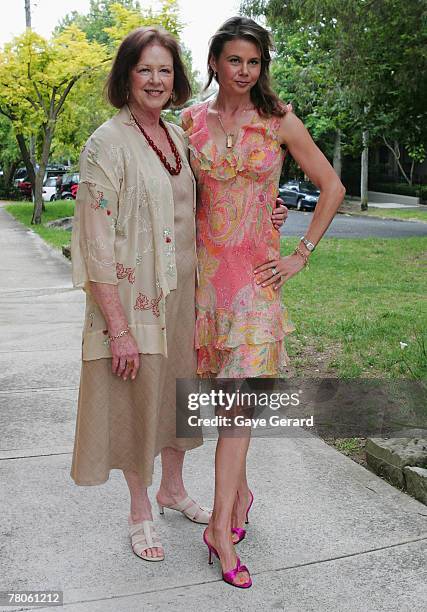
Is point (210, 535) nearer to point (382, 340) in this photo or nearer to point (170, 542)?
point (170, 542)

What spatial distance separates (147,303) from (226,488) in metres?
0.74

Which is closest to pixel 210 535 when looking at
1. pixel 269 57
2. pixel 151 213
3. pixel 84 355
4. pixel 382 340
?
pixel 84 355

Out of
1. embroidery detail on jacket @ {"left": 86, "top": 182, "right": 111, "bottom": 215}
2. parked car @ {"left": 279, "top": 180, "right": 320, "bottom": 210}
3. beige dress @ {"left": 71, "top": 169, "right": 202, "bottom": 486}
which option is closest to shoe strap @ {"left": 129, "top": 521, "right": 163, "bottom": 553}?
beige dress @ {"left": 71, "top": 169, "right": 202, "bottom": 486}

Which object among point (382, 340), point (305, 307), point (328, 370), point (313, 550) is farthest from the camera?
point (305, 307)

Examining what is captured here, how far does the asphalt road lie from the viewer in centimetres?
2027

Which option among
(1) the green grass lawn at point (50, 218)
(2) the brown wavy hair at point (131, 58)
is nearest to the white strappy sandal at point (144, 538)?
(2) the brown wavy hair at point (131, 58)

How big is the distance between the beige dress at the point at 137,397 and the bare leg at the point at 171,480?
0.31 m

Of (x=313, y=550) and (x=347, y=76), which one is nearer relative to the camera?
(x=313, y=550)

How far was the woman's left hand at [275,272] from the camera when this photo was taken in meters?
3.15

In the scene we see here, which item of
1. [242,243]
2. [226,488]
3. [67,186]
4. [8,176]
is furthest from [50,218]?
[226,488]

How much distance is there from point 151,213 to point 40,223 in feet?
73.8

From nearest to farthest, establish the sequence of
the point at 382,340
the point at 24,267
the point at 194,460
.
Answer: the point at 194,460
the point at 382,340
the point at 24,267

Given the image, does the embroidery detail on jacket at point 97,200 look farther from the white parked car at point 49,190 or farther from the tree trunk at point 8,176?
the tree trunk at point 8,176

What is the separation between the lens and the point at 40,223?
2491cm
